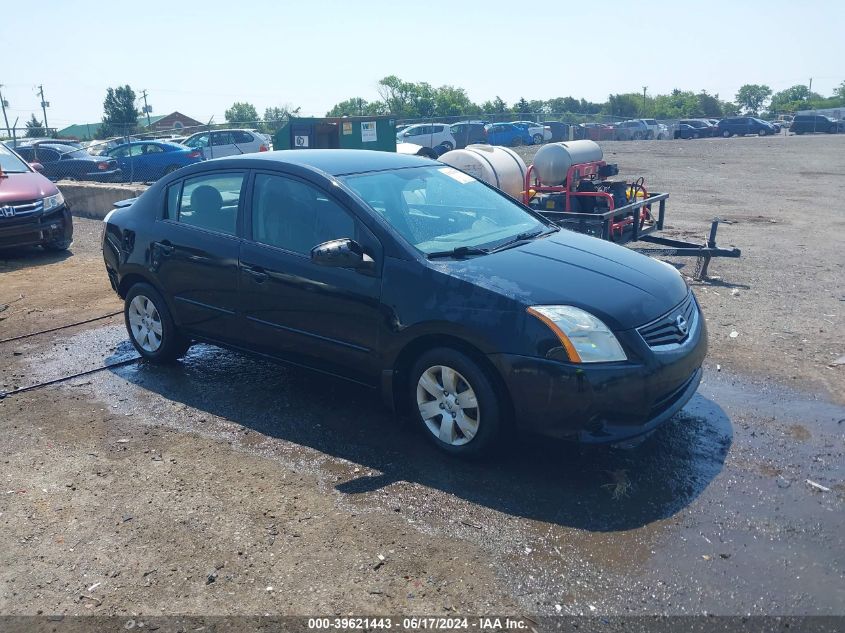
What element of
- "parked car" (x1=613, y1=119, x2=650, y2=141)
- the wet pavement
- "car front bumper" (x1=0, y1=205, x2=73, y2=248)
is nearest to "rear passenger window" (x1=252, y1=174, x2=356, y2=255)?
the wet pavement

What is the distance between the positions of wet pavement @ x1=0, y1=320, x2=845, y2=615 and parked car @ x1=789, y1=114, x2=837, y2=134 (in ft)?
174

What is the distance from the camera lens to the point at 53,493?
423 cm

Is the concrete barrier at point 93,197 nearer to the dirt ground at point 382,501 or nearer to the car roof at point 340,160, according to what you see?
the dirt ground at point 382,501

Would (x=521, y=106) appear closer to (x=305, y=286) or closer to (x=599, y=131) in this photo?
(x=599, y=131)

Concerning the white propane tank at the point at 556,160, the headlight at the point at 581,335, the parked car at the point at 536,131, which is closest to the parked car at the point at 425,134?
the parked car at the point at 536,131

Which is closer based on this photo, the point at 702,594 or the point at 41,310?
the point at 702,594

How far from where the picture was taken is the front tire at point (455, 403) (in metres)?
4.14

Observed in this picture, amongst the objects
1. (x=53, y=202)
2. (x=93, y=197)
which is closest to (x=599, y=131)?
(x=93, y=197)

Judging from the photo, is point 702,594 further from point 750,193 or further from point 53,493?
point 750,193

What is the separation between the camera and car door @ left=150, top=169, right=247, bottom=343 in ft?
17.6

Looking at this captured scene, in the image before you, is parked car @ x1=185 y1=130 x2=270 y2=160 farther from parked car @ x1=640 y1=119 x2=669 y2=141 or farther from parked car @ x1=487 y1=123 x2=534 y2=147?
parked car @ x1=640 y1=119 x2=669 y2=141

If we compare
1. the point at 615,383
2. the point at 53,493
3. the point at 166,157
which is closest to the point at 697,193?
the point at 166,157

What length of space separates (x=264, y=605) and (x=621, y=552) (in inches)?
64.9

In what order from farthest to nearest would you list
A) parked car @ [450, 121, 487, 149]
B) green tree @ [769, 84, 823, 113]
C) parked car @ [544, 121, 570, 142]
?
green tree @ [769, 84, 823, 113] → parked car @ [544, 121, 570, 142] → parked car @ [450, 121, 487, 149]
